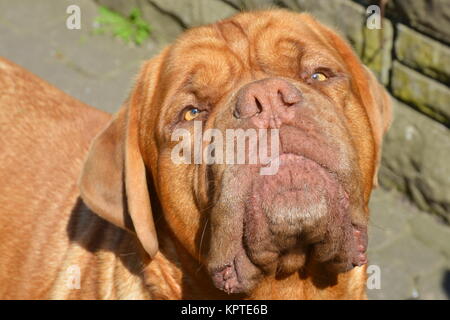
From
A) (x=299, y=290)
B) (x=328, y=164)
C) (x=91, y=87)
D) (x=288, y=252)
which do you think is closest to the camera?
(x=328, y=164)

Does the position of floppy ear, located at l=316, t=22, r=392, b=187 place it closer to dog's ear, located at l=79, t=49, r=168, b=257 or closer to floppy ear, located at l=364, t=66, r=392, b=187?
floppy ear, located at l=364, t=66, r=392, b=187

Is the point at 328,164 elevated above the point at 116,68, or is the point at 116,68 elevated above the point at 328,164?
the point at 328,164

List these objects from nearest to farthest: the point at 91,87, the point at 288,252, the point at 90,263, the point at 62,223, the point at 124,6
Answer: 1. the point at 288,252
2. the point at 90,263
3. the point at 62,223
4. the point at 91,87
5. the point at 124,6

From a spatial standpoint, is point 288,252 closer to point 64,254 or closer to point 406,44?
point 64,254

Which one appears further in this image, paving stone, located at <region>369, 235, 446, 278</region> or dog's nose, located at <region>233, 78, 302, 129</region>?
paving stone, located at <region>369, 235, 446, 278</region>

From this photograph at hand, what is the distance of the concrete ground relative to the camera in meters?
5.28

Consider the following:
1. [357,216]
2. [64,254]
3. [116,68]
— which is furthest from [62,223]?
[116,68]

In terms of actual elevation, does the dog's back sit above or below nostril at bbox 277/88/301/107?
below

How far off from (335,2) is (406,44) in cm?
55

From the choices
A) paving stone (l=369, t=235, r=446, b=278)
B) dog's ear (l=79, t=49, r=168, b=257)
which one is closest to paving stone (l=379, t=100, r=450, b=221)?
paving stone (l=369, t=235, r=446, b=278)

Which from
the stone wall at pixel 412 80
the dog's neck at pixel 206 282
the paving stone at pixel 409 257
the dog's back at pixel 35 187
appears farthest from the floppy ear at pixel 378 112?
the paving stone at pixel 409 257

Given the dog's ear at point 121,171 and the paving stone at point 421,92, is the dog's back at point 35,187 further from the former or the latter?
the paving stone at point 421,92

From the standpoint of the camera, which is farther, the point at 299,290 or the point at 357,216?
Answer: the point at 299,290

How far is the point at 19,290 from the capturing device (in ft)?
13.8
